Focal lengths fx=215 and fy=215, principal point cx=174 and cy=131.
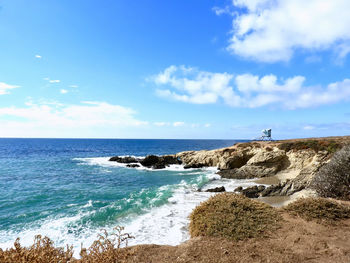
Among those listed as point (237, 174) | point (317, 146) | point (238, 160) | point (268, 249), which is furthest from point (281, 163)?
point (268, 249)

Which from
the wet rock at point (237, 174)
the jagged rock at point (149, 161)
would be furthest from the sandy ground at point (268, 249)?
the jagged rock at point (149, 161)

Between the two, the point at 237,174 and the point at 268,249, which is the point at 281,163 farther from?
the point at 268,249

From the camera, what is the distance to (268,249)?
7.39 m

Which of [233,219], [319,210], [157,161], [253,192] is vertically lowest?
[157,161]

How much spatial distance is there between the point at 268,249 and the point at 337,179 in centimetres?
874

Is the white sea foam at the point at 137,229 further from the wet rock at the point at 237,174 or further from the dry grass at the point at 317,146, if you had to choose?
the dry grass at the point at 317,146

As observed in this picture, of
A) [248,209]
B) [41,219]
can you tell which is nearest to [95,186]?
[41,219]

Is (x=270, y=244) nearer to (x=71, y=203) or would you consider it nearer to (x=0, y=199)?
(x=71, y=203)

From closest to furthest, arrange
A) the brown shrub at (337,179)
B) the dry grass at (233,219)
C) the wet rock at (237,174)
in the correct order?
the dry grass at (233,219)
the brown shrub at (337,179)
the wet rock at (237,174)

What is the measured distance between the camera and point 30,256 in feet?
15.5

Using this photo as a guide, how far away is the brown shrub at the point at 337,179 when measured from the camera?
12664 millimetres

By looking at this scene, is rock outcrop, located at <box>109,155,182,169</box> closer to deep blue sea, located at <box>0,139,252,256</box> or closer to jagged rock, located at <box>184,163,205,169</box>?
jagged rock, located at <box>184,163,205,169</box>

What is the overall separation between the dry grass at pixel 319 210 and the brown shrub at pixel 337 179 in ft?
9.06

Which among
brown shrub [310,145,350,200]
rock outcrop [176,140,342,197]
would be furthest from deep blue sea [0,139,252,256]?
brown shrub [310,145,350,200]
